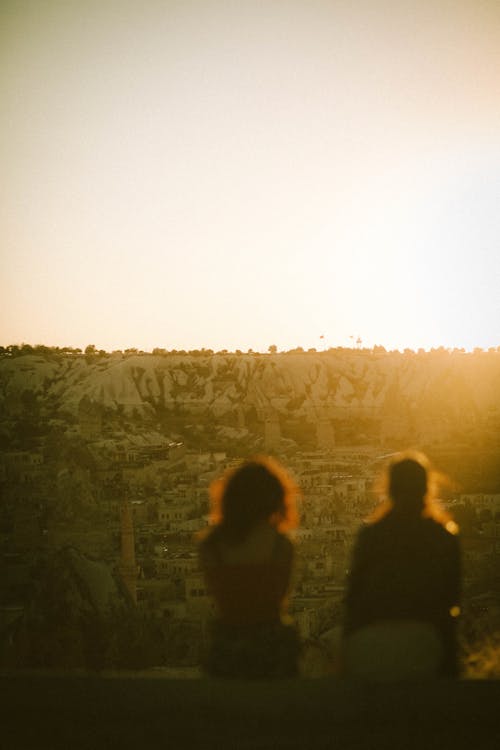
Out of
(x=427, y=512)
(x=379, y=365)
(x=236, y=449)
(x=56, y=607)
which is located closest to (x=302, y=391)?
(x=379, y=365)

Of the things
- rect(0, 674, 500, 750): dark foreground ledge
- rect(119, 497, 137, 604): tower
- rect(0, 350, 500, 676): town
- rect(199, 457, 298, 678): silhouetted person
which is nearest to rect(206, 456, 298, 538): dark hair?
rect(199, 457, 298, 678): silhouetted person

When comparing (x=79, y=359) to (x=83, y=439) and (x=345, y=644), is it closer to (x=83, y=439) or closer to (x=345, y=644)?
(x=83, y=439)

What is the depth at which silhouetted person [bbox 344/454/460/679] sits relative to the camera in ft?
9.32

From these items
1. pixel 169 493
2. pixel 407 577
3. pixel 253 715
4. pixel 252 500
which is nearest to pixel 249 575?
pixel 252 500

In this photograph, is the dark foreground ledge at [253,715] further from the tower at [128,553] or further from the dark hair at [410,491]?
the tower at [128,553]

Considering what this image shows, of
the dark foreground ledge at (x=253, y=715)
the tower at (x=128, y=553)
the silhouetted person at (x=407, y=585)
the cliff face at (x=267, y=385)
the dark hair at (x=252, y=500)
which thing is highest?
the cliff face at (x=267, y=385)

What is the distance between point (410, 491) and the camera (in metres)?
2.95

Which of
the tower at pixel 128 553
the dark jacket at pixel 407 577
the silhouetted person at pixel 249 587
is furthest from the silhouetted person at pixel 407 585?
the tower at pixel 128 553

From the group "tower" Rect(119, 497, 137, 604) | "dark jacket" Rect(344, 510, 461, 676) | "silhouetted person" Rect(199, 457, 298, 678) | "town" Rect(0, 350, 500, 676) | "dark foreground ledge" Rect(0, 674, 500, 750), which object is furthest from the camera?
"tower" Rect(119, 497, 137, 604)

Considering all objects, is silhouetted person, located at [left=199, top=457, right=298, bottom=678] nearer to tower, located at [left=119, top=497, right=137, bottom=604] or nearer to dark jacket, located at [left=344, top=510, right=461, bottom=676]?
dark jacket, located at [left=344, top=510, right=461, bottom=676]

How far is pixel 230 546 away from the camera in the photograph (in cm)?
279

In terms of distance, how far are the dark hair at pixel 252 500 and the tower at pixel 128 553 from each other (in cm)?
1363

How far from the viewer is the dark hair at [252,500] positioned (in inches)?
111

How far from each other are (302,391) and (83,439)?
1685 centimetres
